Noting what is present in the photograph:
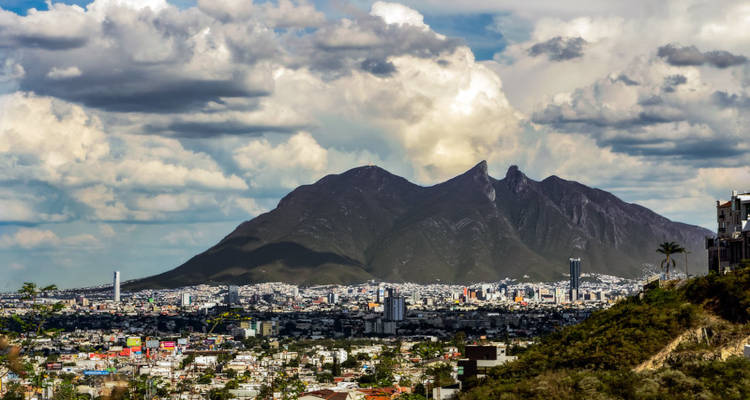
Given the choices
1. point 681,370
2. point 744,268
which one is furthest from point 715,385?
point 744,268

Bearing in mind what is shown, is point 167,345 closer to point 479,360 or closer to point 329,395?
point 329,395

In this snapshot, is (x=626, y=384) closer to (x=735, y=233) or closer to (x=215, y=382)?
(x=735, y=233)

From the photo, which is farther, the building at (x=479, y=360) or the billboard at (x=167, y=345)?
Result: the billboard at (x=167, y=345)

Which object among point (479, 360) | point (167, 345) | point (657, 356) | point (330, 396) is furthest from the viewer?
point (167, 345)

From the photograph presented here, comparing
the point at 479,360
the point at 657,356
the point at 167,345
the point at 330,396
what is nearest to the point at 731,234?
the point at 657,356

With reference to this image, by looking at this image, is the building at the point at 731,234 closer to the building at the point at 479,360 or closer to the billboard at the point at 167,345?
the building at the point at 479,360

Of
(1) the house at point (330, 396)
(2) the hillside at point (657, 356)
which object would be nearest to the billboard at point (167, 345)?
(1) the house at point (330, 396)
